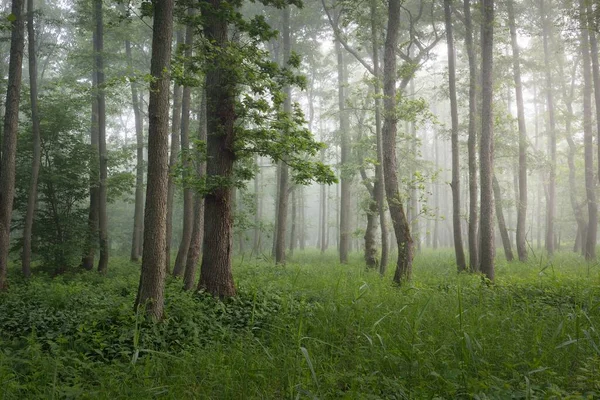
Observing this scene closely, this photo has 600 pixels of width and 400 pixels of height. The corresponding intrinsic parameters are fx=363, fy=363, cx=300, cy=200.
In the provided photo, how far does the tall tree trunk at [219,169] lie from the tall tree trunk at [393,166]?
13.4 ft

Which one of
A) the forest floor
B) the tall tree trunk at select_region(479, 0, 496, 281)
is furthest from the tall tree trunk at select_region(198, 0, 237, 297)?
the tall tree trunk at select_region(479, 0, 496, 281)

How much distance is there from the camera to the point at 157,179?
5754 mm

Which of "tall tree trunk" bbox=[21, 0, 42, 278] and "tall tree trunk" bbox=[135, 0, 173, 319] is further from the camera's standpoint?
"tall tree trunk" bbox=[21, 0, 42, 278]

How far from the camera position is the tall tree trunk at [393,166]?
897 cm

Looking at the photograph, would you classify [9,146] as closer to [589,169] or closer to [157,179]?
[157,179]

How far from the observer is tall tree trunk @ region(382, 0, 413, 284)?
897 cm

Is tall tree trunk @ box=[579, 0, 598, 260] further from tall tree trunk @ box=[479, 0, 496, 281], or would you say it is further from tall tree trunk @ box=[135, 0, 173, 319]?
tall tree trunk @ box=[135, 0, 173, 319]

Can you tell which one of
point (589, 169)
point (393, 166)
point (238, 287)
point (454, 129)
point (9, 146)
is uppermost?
point (454, 129)

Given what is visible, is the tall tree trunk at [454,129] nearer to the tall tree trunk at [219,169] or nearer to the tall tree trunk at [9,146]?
the tall tree trunk at [219,169]

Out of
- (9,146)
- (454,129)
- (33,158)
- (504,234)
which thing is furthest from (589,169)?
(33,158)

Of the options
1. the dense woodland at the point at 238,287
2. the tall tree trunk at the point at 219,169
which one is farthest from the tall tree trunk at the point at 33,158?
the tall tree trunk at the point at 219,169

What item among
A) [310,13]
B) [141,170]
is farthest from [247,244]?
[310,13]

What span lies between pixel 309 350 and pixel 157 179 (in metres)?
3.48

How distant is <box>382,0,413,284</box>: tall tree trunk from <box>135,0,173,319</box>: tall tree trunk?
5.49m
